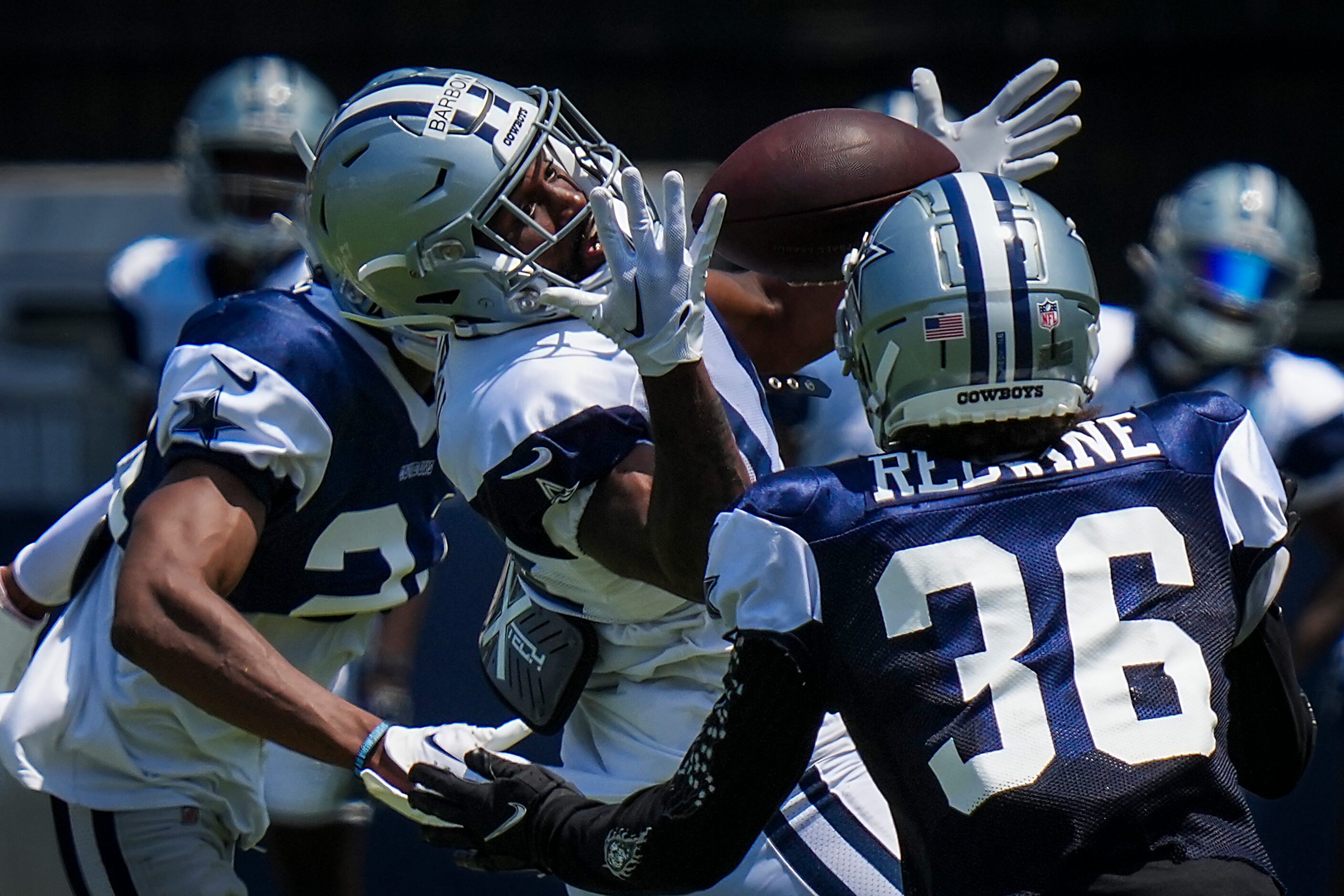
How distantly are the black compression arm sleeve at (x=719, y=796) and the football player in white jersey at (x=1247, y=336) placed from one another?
287cm

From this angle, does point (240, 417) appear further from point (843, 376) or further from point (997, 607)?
point (997, 607)

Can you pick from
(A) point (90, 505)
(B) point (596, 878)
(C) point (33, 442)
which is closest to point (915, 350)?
(B) point (596, 878)

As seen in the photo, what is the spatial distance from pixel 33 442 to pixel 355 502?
365cm

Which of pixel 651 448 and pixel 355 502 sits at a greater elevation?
pixel 651 448

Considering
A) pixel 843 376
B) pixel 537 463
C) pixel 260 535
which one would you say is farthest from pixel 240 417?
pixel 843 376

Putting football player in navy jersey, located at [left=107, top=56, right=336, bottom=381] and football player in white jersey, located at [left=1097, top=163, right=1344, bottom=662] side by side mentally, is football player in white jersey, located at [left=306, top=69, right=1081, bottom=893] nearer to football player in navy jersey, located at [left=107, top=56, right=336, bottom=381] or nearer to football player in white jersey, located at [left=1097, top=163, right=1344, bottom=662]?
football player in white jersey, located at [left=1097, top=163, right=1344, bottom=662]

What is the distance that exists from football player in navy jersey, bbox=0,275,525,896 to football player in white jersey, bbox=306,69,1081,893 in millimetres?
180

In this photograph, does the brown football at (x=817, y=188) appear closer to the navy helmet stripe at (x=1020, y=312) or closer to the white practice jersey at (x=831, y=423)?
the white practice jersey at (x=831, y=423)

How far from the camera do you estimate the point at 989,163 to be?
307 cm

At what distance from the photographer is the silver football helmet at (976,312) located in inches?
76.6

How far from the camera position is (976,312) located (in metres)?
1.95

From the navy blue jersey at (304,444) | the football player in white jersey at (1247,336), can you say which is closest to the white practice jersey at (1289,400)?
the football player in white jersey at (1247,336)

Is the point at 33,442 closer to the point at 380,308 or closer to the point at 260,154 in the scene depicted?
the point at 260,154

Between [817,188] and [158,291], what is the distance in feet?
10.8
